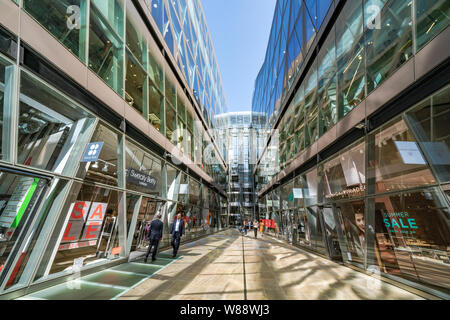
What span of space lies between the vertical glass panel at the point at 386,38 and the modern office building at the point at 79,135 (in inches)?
327

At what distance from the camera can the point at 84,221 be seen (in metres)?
7.06

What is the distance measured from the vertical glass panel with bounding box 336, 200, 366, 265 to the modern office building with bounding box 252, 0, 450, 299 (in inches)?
1.5

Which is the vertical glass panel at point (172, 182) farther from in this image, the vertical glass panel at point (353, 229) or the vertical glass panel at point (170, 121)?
the vertical glass panel at point (353, 229)

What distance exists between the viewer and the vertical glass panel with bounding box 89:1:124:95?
23.3ft

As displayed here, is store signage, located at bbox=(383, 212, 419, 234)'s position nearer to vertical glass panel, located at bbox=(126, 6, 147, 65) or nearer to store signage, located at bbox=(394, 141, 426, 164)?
store signage, located at bbox=(394, 141, 426, 164)

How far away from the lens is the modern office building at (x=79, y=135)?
15.0 feet

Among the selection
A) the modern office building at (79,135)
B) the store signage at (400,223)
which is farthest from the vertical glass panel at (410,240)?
the modern office building at (79,135)

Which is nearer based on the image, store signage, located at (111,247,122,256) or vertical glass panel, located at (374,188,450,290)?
vertical glass panel, located at (374,188,450,290)

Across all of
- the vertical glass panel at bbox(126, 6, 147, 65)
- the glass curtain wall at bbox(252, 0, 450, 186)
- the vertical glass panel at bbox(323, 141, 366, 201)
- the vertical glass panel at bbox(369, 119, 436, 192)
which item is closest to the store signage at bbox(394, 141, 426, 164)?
the vertical glass panel at bbox(369, 119, 436, 192)

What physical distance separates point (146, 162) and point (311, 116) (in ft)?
29.9

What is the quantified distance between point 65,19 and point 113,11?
9.36 ft

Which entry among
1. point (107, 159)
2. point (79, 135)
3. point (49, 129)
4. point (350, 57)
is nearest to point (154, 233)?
point (107, 159)

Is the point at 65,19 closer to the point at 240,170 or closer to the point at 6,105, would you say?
the point at 6,105
